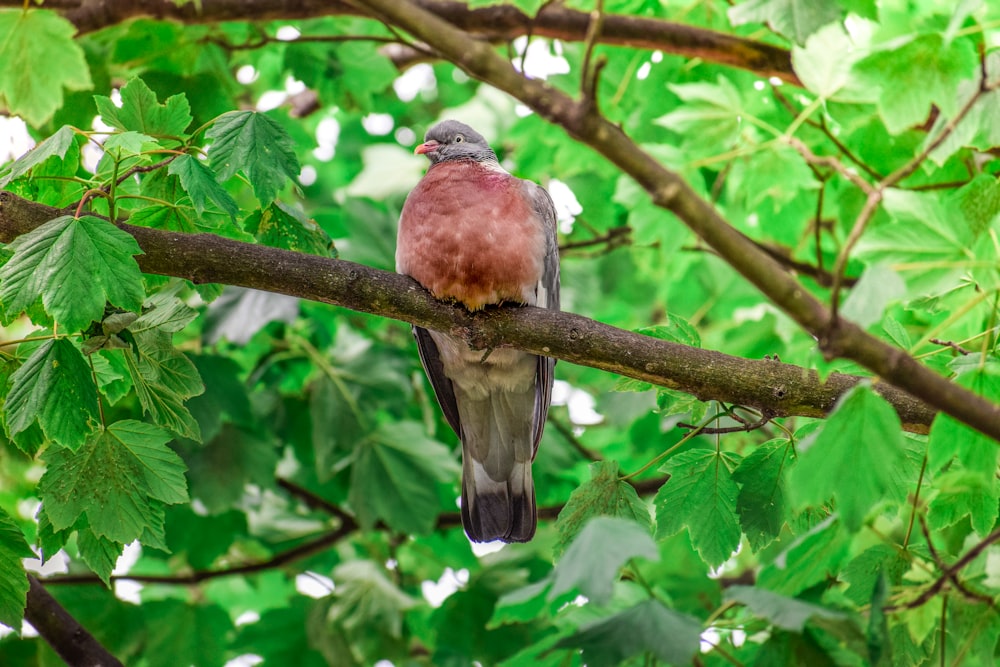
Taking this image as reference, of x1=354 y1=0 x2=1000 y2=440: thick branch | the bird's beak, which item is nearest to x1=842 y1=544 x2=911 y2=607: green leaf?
x1=354 y1=0 x2=1000 y2=440: thick branch

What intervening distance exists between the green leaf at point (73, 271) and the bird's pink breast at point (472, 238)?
1281 mm

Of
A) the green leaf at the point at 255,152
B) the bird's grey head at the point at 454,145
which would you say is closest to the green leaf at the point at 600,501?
the green leaf at the point at 255,152

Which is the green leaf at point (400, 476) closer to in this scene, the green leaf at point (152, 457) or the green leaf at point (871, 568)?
the green leaf at point (152, 457)

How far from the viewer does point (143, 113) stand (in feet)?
8.65

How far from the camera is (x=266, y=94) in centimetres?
630

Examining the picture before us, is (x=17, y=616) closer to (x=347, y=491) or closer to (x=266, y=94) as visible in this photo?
(x=347, y=491)

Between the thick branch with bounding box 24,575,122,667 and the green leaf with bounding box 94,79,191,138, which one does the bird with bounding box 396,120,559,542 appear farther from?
the thick branch with bounding box 24,575,122,667

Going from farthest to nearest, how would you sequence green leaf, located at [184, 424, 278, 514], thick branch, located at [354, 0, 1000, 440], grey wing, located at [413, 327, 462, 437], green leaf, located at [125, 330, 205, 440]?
1. green leaf, located at [184, 424, 278, 514]
2. grey wing, located at [413, 327, 462, 437]
3. green leaf, located at [125, 330, 205, 440]
4. thick branch, located at [354, 0, 1000, 440]

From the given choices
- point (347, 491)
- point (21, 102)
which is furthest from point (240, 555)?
point (21, 102)

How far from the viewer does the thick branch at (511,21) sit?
12.4ft

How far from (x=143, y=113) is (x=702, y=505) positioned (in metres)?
1.90

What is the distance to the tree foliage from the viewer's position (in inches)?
78.5

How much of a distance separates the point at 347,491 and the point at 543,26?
2.51 m

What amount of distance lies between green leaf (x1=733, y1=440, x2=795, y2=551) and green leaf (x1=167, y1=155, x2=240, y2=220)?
1.55 meters
